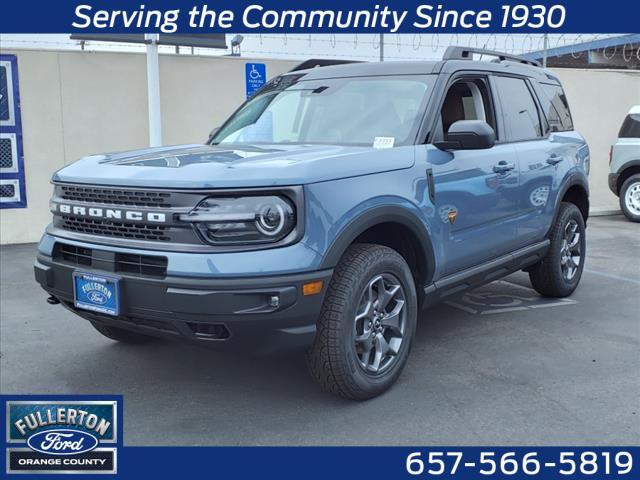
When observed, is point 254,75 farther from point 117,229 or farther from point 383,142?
point 117,229

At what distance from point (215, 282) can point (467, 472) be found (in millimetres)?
1427

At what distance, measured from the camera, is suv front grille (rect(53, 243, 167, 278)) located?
10.3 feet

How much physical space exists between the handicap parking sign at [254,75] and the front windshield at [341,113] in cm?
536

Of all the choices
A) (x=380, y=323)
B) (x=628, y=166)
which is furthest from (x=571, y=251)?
(x=628, y=166)

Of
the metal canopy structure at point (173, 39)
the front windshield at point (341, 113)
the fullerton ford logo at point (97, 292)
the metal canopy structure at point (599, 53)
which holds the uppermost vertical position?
the metal canopy structure at point (599, 53)

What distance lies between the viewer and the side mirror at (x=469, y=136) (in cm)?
387

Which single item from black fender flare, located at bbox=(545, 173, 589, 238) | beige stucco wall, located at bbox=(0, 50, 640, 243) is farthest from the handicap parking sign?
black fender flare, located at bbox=(545, 173, 589, 238)

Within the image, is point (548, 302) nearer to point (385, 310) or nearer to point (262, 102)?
point (385, 310)

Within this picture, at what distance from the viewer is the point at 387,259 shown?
11.6ft

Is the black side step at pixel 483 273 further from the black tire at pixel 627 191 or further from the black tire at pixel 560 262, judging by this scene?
the black tire at pixel 627 191

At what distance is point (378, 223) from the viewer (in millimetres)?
3516

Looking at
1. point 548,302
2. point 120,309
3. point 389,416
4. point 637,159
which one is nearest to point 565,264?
point 548,302

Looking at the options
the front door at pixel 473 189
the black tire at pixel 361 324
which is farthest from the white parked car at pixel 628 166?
the black tire at pixel 361 324

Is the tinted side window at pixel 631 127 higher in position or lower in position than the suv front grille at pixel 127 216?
higher
